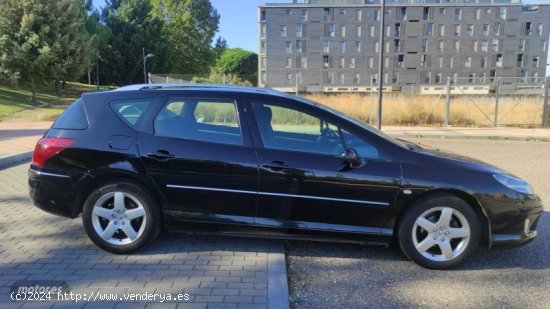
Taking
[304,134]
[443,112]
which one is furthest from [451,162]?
[443,112]

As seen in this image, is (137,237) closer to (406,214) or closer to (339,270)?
(339,270)

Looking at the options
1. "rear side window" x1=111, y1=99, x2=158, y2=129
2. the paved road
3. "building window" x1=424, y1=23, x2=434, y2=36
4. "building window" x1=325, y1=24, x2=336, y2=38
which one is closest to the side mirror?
the paved road

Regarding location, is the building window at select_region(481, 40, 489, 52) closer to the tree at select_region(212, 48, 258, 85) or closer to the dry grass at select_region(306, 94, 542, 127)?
the tree at select_region(212, 48, 258, 85)

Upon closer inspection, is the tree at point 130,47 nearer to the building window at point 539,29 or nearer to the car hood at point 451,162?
the car hood at point 451,162

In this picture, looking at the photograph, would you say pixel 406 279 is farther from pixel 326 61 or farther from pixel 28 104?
pixel 326 61

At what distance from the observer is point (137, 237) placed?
14.0 feet

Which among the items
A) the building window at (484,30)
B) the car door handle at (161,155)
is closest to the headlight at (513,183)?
the car door handle at (161,155)

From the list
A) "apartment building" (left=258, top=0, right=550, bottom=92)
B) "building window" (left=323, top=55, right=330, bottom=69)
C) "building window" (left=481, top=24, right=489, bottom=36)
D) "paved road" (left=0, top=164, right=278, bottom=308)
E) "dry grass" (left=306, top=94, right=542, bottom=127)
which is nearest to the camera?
"paved road" (left=0, top=164, right=278, bottom=308)

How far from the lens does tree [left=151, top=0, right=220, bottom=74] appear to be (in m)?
65.4

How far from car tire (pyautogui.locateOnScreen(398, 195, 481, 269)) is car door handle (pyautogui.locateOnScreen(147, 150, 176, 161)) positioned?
7.24 ft

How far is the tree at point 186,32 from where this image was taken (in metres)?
65.4

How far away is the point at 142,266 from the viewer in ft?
13.2

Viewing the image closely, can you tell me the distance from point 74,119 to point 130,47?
180 ft

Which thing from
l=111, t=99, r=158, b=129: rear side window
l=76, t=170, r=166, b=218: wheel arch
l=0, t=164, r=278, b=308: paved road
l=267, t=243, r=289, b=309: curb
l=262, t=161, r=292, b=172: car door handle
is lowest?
l=0, t=164, r=278, b=308: paved road
